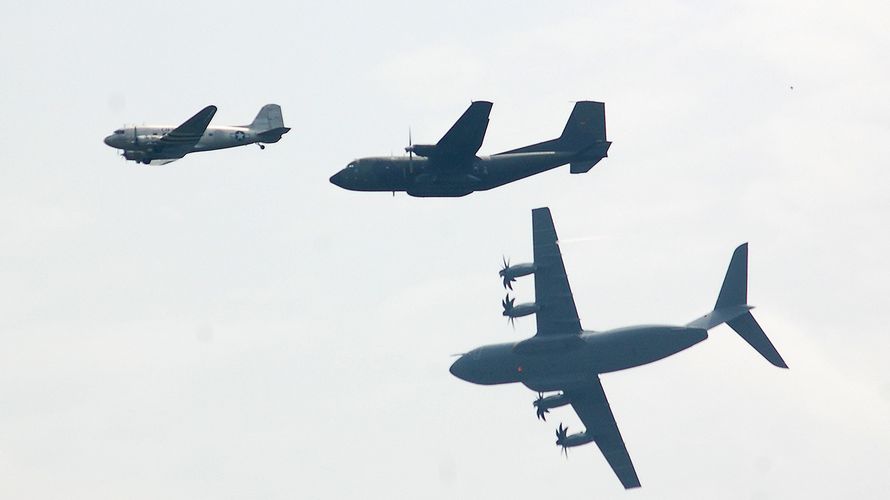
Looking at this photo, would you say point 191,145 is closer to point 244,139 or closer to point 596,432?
point 244,139

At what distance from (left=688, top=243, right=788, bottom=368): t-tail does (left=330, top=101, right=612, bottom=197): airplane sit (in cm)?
2214

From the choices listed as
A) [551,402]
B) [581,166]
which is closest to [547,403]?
[551,402]

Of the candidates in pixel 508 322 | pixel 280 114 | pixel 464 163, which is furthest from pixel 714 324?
pixel 280 114

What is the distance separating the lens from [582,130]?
118438mm

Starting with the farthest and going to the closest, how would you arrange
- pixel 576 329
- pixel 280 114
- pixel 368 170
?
pixel 576 329, pixel 280 114, pixel 368 170

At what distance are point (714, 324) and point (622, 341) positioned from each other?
9.98 metres

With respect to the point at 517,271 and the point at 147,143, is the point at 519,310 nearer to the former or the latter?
the point at 517,271

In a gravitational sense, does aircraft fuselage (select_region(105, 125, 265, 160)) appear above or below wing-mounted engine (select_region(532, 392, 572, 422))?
above

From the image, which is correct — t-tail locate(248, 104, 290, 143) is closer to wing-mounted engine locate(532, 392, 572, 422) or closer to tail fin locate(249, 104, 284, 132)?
tail fin locate(249, 104, 284, 132)

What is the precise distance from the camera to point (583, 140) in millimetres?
118000

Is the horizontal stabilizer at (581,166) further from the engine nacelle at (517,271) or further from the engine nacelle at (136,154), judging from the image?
the engine nacelle at (136,154)

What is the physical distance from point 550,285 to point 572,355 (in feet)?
18.7

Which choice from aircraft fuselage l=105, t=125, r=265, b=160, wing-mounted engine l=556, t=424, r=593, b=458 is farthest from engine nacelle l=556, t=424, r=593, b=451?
aircraft fuselage l=105, t=125, r=265, b=160

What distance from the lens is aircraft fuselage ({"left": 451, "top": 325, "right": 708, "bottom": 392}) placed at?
411 feet
